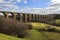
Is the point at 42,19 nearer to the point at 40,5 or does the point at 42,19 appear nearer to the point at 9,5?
the point at 40,5

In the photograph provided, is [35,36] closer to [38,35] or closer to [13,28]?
[38,35]

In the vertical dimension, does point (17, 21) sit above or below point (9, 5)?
below

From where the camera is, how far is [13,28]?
3959 mm

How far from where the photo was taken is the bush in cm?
394

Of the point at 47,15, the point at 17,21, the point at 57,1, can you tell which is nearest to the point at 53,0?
the point at 57,1

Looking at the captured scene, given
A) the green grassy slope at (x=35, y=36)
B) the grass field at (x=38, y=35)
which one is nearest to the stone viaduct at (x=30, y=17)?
the grass field at (x=38, y=35)

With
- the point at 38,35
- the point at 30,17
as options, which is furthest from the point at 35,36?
the point at 30,17

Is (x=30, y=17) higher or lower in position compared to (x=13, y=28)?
higher

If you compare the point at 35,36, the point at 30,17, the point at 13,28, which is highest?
the point at 30,17

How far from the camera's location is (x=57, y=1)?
4.05 meters

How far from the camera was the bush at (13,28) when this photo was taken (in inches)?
155

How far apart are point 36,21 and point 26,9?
1.35ft

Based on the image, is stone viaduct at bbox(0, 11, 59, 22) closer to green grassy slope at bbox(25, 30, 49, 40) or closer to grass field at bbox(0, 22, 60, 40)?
grass field at bbox(0, 22, 60, 40)

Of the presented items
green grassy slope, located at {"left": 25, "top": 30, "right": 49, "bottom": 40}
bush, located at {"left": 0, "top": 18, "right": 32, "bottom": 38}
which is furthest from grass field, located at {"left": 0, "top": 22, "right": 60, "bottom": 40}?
bush, located at {"left": 0, "top": 18, "right": 32, "bottom": 38}
